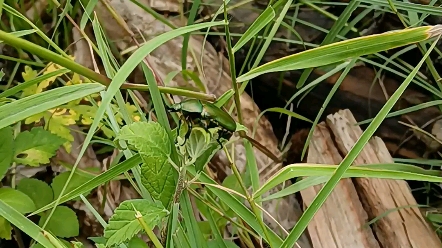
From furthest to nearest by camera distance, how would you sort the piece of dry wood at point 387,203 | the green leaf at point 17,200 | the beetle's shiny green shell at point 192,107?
the piece of dry wood at point 387,203 → the green leaf at point 17,200 → the beetle's shiny green shell at point 192,107

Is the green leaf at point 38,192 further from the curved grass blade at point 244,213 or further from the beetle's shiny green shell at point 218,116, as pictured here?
the beetle's shiny green shell at point 218,116

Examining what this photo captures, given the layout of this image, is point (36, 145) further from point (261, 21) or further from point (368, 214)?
point (368, 214)

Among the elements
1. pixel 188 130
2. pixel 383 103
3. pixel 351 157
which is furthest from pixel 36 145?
pixel 383 103

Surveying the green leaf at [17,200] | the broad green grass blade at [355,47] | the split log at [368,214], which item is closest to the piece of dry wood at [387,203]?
the split log at [368,214]

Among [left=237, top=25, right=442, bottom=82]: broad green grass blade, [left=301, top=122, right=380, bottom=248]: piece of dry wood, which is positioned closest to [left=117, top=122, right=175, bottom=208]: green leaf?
[left=237, top=25, right=442, bottom=82]: broad green grass blade

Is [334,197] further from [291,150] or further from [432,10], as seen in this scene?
[432,10]

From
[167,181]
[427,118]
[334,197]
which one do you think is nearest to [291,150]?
[334,197]
